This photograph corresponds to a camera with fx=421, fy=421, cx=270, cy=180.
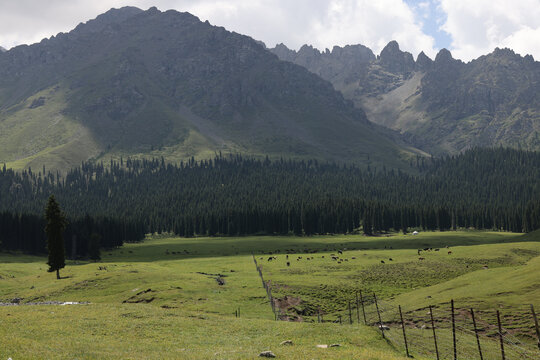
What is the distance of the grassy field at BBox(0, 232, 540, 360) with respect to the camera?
31.0m

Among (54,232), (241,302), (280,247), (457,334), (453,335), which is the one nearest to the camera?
(453,335)

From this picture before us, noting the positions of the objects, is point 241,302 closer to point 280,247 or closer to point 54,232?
point 54,232

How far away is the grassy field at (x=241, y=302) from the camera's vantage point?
31.0m

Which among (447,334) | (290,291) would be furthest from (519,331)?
(290,291)

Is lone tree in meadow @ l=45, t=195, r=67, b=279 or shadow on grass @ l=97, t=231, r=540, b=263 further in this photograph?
shadow on grass @ l=97, t=231, r=540, b=263

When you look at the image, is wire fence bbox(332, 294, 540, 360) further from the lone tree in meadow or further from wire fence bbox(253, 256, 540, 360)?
the lone tree in meadow

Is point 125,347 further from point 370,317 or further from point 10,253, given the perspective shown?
point 10,253

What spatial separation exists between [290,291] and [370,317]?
2006cm

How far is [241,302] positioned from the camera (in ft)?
214

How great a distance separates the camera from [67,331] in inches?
1407

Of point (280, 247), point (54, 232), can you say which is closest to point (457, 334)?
point (54, 232)

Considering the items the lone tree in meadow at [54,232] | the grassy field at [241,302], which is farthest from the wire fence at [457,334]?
the lone tree in meadow at [54,232]

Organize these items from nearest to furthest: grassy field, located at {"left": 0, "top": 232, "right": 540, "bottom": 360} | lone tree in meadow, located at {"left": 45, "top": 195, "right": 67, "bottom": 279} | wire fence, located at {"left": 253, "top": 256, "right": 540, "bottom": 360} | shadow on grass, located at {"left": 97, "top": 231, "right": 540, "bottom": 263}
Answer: grassy field, located at {"left": 0, "top": 232, "right": 540, "bottom": 360} < wire fence, located at {"left": 253, "top": 256, "right": 540, "bottom": 360} < lone tree in meadow, located at {"left": 45, "top": 195, "right": 67, "bottom": 279} < shadow on grass, located at {"left": 97, "top": 231, "right": 540, "bottom": 263}

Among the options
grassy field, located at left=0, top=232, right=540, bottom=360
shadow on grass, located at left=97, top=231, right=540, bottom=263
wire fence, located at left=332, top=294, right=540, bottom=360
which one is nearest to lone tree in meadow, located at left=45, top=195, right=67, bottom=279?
grassy field, located at left=0, top=232, right=540, bottom=360
